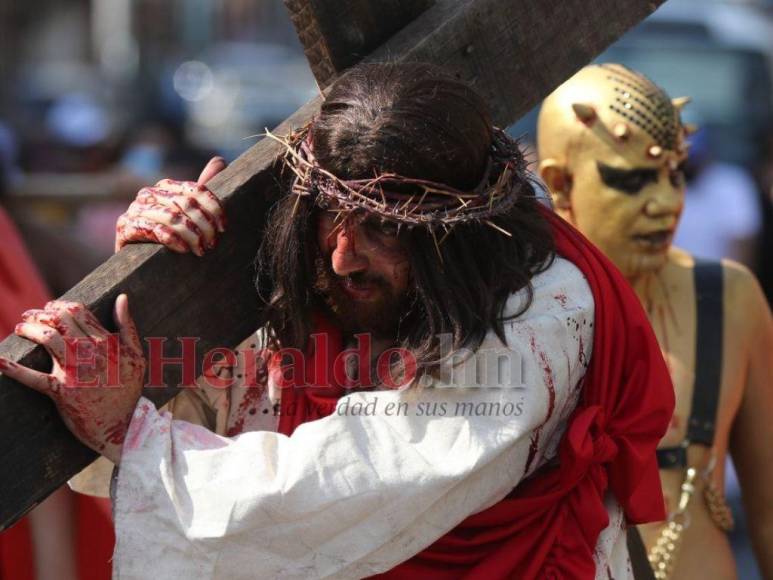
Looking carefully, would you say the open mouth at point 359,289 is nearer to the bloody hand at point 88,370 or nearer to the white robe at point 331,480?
the white robe at point 331,480

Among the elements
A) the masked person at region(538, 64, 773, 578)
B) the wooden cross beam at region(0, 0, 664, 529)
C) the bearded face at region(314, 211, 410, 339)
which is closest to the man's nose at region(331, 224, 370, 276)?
the bearded face at region(314, 211, 410, 339)

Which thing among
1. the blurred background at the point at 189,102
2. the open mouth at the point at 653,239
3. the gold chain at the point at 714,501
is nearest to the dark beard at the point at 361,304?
the blurred background at the point at 189,102

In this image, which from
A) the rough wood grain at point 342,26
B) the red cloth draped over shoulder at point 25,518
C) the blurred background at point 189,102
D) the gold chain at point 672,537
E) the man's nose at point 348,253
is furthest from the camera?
the blurred background at point 189,102

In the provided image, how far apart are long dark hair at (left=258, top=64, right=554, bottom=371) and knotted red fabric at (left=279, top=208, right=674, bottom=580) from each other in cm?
19

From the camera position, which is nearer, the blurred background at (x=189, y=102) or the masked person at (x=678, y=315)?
the masked person at (x=678, y=315)

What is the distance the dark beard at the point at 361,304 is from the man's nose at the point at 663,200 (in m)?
1.24

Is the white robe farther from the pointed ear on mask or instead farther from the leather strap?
the pointed ear on mask

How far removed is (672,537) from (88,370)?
1.78 metres

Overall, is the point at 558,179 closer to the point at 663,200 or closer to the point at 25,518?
the point at 663,200

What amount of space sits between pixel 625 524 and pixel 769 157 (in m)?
7.60

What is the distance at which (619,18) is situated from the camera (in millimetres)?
2869

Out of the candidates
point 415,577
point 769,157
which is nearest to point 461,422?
point 415,577

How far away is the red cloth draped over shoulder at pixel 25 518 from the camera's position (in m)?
4.00

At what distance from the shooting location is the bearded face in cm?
253
